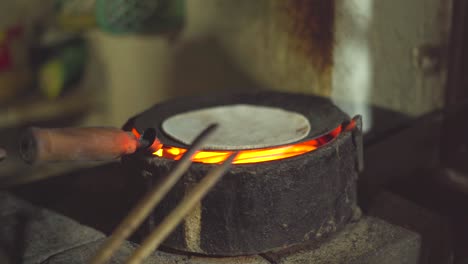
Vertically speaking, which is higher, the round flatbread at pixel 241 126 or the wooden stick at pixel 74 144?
the wooden stick at pixel 74 144

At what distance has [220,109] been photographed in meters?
1.65

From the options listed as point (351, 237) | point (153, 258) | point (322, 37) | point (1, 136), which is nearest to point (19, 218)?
point (153, 258)

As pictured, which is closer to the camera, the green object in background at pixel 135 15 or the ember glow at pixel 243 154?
the ember glow at pixel 243 154

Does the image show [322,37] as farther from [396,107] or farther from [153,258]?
[153,258]

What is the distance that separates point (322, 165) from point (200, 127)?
12.7 inches

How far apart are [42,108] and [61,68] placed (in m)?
0.18

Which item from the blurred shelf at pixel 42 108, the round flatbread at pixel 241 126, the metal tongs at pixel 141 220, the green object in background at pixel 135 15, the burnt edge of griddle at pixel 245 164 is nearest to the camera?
the metal tongs at pixel 141 220

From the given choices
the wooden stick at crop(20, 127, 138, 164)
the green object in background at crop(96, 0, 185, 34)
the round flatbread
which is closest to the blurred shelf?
the green object in background at crop(96, 0, 185, 34)

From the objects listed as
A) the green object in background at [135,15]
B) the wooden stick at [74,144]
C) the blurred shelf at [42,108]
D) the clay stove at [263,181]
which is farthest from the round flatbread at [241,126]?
the blurred shelf at [42,108]

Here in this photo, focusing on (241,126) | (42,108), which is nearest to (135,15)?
(241,126)

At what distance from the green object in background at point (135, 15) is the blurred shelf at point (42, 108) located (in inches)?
29.8

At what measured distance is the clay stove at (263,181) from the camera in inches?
50.7

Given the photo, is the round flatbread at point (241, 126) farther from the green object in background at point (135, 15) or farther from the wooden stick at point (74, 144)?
the green object in background at point (135, 15)

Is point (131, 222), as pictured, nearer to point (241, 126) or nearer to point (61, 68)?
point (241, 126)
